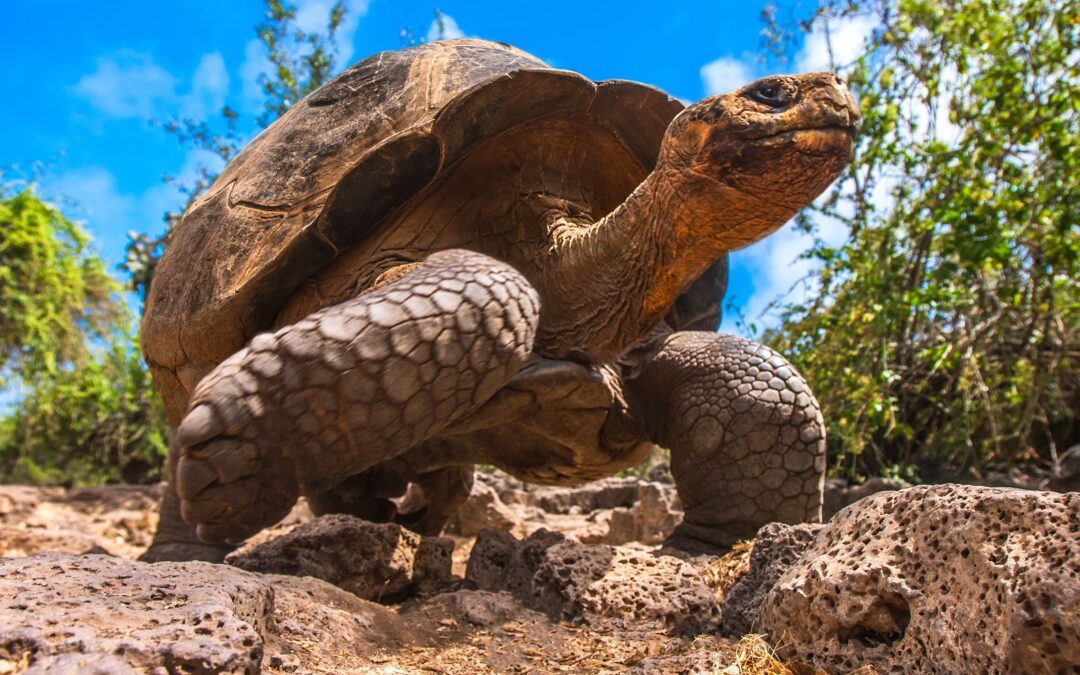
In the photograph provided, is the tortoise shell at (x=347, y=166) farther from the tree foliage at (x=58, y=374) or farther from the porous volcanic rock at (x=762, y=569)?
the tree foliage at (x=58, y=374)

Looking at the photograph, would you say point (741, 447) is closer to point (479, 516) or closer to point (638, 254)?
point (638, 254)

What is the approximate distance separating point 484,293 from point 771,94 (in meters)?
0.96

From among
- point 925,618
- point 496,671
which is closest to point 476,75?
point 496,671

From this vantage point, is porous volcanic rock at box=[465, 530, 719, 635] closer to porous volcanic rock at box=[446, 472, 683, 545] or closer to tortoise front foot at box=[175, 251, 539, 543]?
tortoise front foot at box=[175, 251, 539, 543]

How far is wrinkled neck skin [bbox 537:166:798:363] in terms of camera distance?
8.64 feet

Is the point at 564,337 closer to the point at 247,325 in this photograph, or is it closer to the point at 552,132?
the point at 552,132

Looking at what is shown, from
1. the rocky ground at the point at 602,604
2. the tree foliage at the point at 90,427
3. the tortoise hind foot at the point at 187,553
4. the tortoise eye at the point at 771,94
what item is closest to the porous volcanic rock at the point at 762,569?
the rocky ground at the point at 602,604

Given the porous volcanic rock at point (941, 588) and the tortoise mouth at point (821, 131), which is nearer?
the porous volcanic rock at point (941, 588)

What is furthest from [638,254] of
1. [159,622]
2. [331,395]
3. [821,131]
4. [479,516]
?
[479,516]

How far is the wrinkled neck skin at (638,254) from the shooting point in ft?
8.64

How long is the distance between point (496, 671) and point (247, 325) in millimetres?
1799

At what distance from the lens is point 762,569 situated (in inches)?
89.1

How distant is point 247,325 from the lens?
10.8 feet

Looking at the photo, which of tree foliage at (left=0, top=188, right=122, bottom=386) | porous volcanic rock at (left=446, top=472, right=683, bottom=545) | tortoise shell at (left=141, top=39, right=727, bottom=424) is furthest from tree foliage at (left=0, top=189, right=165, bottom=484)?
tortoise shell at (left=141, top=39, right=727, bottom=424)
